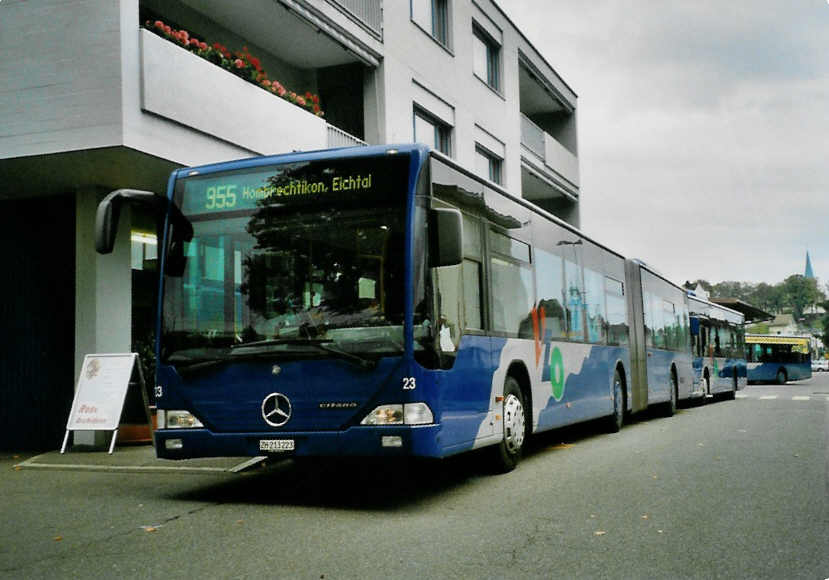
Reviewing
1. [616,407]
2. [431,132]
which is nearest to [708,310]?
[431,132]

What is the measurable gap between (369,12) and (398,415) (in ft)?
42.0

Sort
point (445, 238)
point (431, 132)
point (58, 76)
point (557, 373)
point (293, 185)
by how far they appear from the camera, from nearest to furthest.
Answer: point (445, 238) → point (293, 185) → point (557, 373) → point (58, 76) → point (431, 132)

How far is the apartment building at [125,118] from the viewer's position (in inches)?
442

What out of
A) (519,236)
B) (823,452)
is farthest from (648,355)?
(519,236)

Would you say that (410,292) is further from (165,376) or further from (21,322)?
(21,322)

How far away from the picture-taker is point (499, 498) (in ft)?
25.7

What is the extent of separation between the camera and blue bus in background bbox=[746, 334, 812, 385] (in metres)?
47.9

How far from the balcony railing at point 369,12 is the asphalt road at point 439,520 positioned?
10042mm

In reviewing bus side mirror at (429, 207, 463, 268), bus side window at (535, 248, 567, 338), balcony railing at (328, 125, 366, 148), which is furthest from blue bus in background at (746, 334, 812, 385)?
bus side mirror at (429, 207, 463, 268)

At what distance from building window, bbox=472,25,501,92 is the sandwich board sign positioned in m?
14.2

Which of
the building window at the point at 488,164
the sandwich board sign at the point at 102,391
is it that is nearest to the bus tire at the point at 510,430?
the sandwich board sign at the point at 102,391

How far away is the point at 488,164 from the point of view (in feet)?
80.3

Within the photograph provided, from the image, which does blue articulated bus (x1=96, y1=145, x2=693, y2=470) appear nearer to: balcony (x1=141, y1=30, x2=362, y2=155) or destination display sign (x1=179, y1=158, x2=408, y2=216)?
destination display sign (x1=179, y1=158, x2=408, y2=216)

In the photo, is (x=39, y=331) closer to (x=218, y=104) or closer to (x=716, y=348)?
(x=218, y=104)
